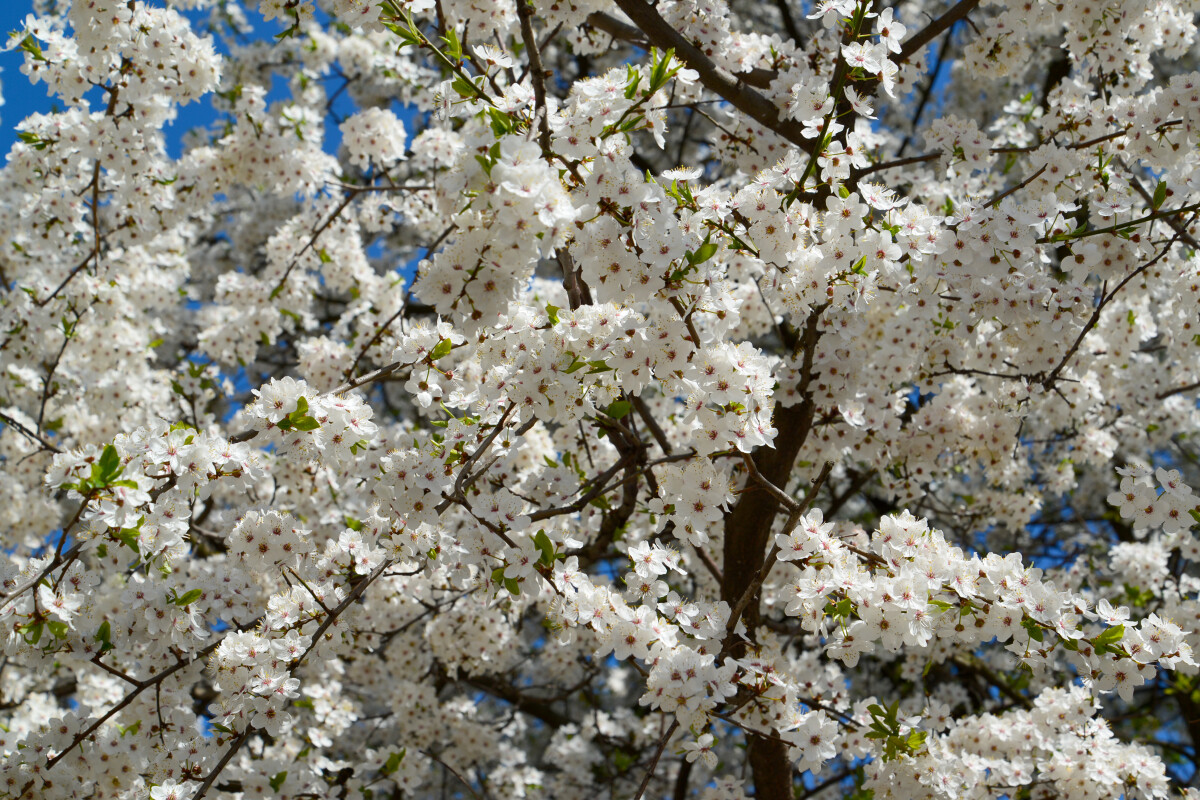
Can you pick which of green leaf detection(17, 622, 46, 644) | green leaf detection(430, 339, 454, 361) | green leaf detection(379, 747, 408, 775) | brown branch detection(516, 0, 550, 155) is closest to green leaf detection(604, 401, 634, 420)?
green leaf detection(430, 339, 454, 361)

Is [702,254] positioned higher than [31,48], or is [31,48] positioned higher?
[31,48]

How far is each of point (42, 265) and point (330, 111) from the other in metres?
3.44

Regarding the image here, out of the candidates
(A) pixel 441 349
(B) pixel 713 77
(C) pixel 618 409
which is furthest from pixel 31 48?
(C) pixel 618 409

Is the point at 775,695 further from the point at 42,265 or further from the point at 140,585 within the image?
the point at 42,265

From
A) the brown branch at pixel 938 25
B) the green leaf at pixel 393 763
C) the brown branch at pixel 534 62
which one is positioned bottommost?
the green leaf at pixel 393 763

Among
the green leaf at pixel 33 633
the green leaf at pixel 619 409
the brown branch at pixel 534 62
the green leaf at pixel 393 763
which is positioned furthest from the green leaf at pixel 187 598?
the brown branch at pixel 534 62

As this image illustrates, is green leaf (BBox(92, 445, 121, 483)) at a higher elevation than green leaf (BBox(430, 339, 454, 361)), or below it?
below

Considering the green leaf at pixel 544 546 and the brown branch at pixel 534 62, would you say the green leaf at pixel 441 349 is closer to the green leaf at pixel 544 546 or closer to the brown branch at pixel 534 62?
the green leaf at pixel 544 546

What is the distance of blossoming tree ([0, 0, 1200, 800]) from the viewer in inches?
106

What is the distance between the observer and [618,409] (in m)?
3.01

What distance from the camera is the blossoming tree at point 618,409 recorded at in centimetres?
269

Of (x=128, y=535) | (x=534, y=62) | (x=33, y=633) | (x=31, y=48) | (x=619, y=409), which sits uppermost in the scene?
(x=31, y=48)

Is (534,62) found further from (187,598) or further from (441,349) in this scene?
(187,598)

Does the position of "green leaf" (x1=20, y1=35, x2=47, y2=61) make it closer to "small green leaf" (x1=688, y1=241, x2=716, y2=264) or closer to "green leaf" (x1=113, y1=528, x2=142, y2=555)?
"green leaf" (x1=113, y1=528, x2=142, y2=555)
